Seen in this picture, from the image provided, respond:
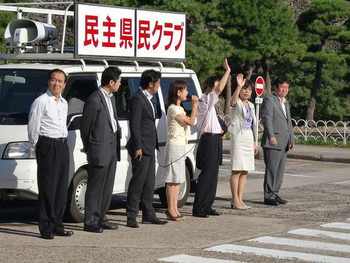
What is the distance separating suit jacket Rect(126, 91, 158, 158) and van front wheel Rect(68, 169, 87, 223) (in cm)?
67

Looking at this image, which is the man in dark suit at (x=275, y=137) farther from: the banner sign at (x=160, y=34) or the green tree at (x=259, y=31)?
the green tree at (x=259, y=31)

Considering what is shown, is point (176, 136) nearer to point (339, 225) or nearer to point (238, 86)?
point (238, 86)

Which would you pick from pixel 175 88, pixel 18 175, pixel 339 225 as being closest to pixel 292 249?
pixel 339 225

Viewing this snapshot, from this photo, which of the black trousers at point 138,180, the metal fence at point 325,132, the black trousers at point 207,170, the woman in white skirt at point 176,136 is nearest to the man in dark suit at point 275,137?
the black trousers at point 207,170

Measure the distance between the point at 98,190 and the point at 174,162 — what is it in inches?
54.2

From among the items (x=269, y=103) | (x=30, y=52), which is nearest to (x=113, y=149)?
(x=30, y=52)

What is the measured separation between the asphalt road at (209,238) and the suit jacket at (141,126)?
3.19 ft

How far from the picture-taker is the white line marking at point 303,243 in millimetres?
9297

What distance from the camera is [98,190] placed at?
32.4ft

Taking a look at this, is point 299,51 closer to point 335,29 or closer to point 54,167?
point 335,29

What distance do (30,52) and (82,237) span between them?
128 inches

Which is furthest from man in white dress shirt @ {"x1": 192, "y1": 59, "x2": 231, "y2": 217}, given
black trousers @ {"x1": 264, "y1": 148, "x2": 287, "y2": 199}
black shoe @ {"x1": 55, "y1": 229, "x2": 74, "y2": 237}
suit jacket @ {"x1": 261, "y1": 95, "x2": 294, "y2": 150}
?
black shoe @ {"x1": 55, "y1": 229, "x2": 74, "y2": 237}

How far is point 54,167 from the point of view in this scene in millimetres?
9367

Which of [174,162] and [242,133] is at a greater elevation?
[242,133]
